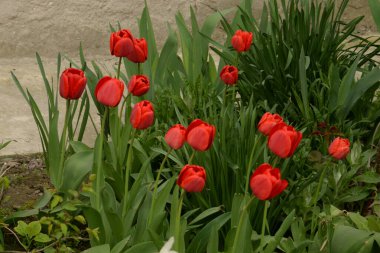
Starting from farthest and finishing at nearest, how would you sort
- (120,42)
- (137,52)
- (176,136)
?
(137,52) → (120,42) → (176,136)

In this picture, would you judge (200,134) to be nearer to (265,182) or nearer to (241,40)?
(265,182)

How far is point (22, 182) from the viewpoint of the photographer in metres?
3.14

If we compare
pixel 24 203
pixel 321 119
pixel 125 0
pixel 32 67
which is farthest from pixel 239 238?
pixel 125 0

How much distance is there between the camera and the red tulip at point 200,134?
6.81ft

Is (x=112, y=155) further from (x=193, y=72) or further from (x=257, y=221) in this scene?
(x=193, y=72)

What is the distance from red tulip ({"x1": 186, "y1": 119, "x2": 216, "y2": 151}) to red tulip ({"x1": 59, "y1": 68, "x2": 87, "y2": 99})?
49cm

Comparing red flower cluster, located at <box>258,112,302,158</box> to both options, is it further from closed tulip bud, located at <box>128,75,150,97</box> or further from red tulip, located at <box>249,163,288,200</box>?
closed tulip bud, located at <box>128,75,150,97</box>

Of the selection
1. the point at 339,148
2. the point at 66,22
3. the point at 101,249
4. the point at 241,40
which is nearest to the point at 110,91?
the point at 101,249

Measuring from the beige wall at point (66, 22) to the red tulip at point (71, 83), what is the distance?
89.4 inches

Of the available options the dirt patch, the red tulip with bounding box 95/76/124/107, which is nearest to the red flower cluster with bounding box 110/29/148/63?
the red tulip with bounding box 95/76/124/107

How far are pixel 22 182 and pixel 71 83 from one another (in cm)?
84

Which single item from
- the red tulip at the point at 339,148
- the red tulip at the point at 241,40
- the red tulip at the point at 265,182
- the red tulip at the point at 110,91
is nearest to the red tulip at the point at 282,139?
the red tulip at the point at 265,182

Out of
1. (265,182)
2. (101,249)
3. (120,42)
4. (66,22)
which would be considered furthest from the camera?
(66,22)

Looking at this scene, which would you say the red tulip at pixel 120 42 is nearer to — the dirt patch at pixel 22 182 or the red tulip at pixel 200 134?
the red tulip at pixel 200 134
